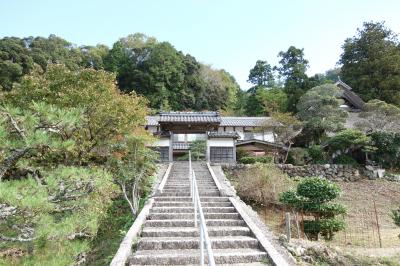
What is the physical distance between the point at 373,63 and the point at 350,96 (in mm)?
3618

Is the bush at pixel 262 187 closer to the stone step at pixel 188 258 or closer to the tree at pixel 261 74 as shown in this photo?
the stone step at pixel 188 258

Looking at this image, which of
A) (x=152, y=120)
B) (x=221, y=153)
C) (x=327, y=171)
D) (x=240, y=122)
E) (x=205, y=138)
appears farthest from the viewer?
(x=240, y=122)

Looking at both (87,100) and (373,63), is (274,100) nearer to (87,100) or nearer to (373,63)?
(373,63)

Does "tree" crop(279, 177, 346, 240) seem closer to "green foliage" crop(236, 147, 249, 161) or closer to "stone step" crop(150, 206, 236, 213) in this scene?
"stone step" crop(150, 206, 236, 213)

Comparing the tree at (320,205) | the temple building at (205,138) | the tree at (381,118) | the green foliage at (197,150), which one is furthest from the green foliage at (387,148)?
the tree at (320,205)

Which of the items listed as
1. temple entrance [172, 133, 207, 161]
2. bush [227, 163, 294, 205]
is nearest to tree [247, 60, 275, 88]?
temple entrance [172, 133, 207, 161]

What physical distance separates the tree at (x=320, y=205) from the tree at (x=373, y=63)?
2240 centimetres

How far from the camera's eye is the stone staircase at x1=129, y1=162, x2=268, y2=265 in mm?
6012

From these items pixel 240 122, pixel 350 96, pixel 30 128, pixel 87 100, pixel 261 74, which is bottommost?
pixel 30 128

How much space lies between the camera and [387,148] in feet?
72.2

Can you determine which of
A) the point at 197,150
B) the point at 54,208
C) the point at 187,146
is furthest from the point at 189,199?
the point at 187,146

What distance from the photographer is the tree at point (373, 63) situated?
97.9 feet

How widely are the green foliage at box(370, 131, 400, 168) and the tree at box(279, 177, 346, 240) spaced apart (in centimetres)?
1313

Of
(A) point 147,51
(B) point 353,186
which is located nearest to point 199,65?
(A) point 147,51
